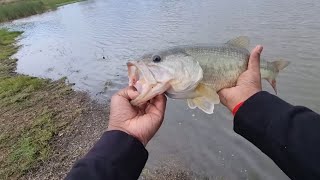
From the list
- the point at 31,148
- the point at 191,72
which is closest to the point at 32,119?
the point at 31,148

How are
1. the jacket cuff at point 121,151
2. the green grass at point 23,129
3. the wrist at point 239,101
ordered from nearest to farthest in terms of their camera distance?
the jacket cuff at point 121,151 < the wrist at point 239,101 < the green grass at point 23,129

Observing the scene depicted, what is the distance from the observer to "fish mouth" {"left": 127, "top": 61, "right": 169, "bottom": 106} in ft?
10.7

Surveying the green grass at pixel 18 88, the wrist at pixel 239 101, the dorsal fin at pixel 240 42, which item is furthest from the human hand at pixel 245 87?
the green grass at pixel 18 88

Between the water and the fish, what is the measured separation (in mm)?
4090

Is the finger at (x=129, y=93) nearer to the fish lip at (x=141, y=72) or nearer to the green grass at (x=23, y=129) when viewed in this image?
the fish lip at (x=141, y=72)

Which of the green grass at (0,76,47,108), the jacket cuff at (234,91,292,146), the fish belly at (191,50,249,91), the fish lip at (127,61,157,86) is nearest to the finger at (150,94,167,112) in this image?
the fish lip at (127,61,157,86)

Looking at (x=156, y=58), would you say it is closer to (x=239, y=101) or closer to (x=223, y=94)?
(x=223, y=94)

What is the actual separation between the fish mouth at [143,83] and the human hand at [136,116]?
0.17 ft

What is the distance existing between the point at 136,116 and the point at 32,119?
8.68 m

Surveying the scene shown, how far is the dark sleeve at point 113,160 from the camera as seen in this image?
2.68 meters

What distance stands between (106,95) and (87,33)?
15.9 meters

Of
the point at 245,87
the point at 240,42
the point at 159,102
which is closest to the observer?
the point at 245,87

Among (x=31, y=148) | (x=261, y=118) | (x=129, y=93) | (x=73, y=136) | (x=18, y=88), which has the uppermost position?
(x=261, y=118)

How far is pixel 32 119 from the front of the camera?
36.6 ft
